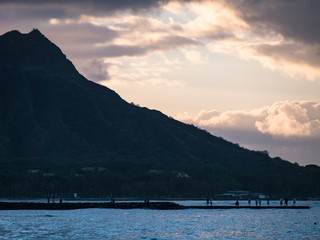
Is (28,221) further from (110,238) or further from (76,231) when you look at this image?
(110,238)

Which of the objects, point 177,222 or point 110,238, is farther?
point 177,222

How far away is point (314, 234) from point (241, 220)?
137 feet

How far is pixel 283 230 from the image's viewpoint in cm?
12962

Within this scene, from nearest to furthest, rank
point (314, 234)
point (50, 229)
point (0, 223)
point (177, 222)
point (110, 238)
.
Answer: point (110, 238) → point (314, 234) → point (50, 229) → point (0, 223) → point (177, 222)

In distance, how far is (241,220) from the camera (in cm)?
16075

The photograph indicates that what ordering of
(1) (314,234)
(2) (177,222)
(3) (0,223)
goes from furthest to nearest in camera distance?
(2) (177,222), (3) (0,223), (1) (314,234)

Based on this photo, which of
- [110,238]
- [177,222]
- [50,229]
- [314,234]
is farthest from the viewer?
[177,222]

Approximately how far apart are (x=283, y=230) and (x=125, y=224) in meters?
33.0

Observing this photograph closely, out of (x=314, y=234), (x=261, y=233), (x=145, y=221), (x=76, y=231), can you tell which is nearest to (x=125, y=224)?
(x=145, y=221)

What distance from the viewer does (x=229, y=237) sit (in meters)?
116

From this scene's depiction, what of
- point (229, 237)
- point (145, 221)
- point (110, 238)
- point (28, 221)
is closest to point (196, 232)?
point (229, 237)

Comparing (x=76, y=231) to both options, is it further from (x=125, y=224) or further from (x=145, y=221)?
(x=145, y=221)

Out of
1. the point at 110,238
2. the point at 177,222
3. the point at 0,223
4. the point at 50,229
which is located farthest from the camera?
the point at 177,222

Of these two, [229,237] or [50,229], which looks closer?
[229,237]
